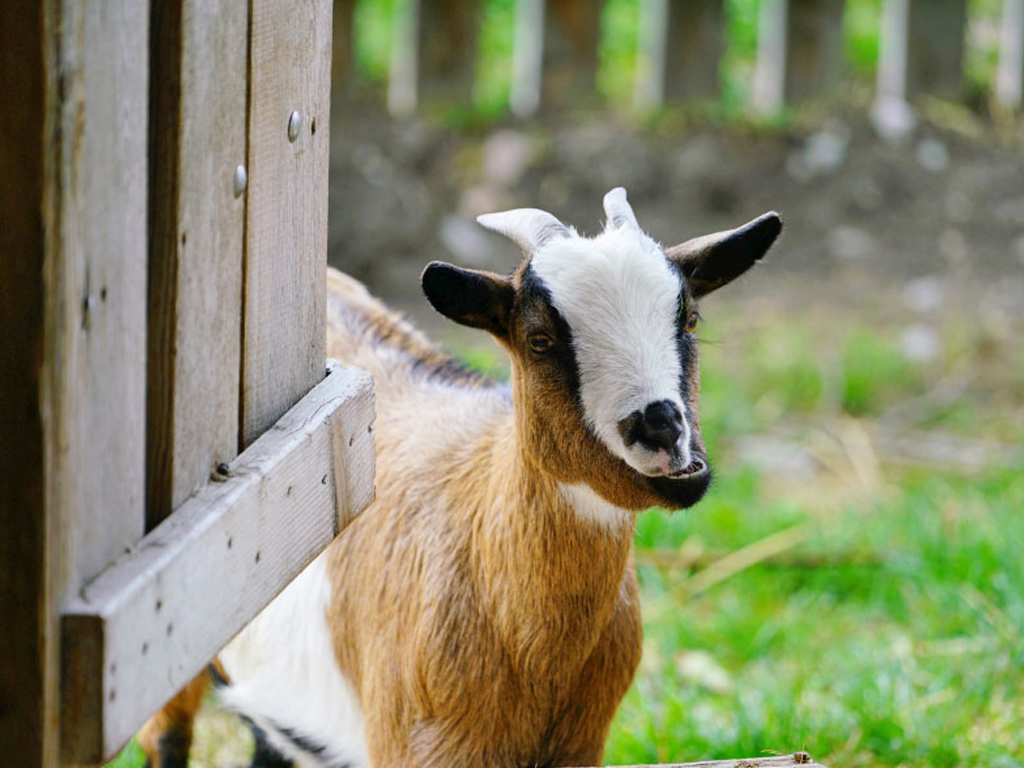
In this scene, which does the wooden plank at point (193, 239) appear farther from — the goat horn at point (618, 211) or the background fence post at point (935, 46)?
the background fence post at point (935, 46)

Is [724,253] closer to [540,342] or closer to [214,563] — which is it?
[540,342]

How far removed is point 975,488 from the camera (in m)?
6.18

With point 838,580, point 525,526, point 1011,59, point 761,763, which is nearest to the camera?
point 761,763

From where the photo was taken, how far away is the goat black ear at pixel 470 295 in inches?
117

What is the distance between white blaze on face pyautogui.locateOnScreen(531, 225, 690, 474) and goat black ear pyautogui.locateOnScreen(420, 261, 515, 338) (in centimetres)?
11

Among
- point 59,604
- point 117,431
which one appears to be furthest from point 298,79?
point 59,604

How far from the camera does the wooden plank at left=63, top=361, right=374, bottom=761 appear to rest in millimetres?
1876

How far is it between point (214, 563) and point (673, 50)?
6.04 m

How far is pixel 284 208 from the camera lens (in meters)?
2.53

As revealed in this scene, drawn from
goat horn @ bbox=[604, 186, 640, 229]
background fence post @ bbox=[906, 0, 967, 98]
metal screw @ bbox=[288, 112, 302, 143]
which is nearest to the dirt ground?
background fence post @ bbox=[906, 0, 967, 98]

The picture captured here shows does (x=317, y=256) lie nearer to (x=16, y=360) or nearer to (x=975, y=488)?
(x=16, y=360)

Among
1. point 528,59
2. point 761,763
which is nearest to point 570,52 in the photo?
point 528,59

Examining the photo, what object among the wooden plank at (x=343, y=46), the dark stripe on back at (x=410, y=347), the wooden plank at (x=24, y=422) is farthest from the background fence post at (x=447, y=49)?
the wooden plank at (x=24, y=422)

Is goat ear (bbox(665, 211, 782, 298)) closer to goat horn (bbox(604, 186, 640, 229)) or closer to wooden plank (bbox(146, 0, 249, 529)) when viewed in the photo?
goat horn (bbox(604, 186, 640, 229))
